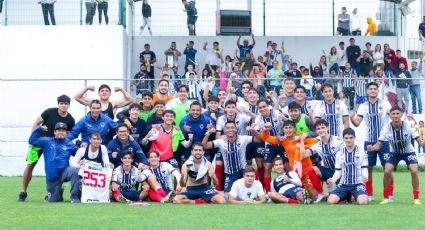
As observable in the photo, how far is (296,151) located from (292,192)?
87cm

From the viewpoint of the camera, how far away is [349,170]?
56.4ft

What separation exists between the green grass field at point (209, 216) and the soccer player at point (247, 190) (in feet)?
2.48

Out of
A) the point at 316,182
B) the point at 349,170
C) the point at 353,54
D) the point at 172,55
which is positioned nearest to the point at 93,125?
the point at 316,182

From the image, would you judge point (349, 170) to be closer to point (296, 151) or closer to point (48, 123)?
point (296, 151)

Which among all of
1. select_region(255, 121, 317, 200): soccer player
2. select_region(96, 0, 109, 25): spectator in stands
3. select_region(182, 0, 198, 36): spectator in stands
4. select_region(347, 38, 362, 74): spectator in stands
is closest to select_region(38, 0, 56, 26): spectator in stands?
select_region(96, 0, 109, 25): spectator in stands

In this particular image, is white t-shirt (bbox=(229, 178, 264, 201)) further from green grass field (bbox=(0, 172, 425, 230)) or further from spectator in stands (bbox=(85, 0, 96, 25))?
spectator in stands (bbox=(85, 0, 96, 25))

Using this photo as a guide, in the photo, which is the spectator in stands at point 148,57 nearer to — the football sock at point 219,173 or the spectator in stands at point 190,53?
the spectator in stands at point 190,53

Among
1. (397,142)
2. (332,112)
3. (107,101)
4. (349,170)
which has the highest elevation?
(107,101)

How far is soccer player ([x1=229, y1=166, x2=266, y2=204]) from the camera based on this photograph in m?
17.2

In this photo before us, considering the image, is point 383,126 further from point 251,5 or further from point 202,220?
point 251,5

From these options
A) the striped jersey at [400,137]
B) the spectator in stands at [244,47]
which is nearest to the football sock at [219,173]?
the striped jersey at [400,137]

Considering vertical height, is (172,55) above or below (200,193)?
above

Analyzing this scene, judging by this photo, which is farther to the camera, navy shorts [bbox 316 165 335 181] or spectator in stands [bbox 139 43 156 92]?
spectator in stands [bbox 139 43 156 92]

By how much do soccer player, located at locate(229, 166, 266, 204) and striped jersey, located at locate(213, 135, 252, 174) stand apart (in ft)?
3.47
